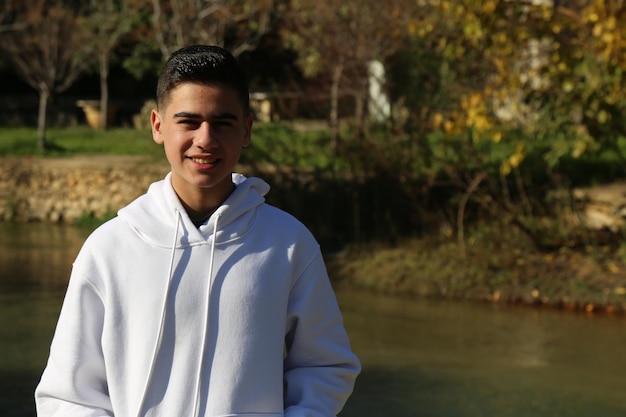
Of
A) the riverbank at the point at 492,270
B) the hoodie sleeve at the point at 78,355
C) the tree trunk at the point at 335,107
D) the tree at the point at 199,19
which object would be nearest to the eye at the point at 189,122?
the hoodie sleeve at the point at 78,355

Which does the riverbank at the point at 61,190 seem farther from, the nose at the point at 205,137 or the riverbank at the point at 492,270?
the nose at the point at 205,137

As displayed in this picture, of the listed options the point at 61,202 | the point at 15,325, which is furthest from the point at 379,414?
the point at 61,202

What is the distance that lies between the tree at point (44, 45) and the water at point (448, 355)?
9.01 meters

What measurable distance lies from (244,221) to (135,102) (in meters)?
23.9

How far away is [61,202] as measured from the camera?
47.4 ft

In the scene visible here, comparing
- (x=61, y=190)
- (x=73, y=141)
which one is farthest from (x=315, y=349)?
(x=73, y=141)

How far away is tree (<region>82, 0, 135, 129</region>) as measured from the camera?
21.1 m

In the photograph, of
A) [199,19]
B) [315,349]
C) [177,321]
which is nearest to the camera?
[177,321]

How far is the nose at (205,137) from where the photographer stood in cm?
203

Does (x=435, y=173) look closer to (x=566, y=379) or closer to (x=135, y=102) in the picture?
(x=566, y=379)

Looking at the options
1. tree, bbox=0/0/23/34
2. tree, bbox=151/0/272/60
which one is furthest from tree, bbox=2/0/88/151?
tree, bbox=151/0/272/60

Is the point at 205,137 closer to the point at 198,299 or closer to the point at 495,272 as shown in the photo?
the point at 198,299

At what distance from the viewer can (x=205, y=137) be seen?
203cm

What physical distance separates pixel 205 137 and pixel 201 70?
0.40ft
